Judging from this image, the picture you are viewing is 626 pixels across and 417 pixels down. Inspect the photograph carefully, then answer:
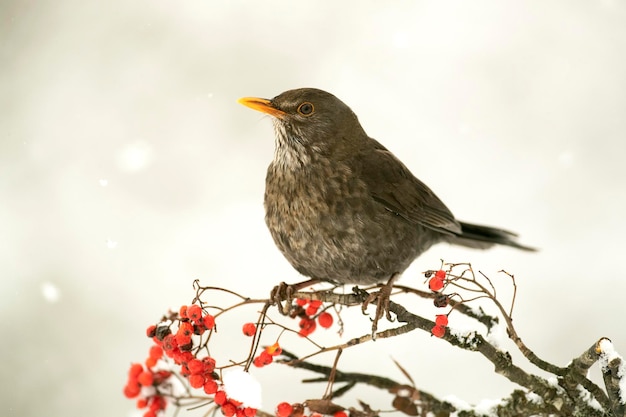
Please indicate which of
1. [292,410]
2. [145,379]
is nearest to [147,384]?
[145,379]

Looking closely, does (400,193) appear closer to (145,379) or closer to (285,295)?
(285,295)

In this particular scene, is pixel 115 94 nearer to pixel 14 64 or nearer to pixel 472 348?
pixel 14 64

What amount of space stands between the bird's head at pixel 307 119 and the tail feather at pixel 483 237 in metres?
0.78

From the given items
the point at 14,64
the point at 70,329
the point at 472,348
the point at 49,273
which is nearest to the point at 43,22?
the point at 14,64

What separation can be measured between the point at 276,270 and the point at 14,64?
2.11 metres

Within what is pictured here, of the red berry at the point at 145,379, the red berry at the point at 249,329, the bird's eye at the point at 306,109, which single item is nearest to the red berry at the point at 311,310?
the red berry at the point at 249,329

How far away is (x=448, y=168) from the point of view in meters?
4.41

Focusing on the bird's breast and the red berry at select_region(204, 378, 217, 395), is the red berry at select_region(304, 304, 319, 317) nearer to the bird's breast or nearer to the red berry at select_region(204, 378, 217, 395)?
the bird's breast

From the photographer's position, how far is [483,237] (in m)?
3.16

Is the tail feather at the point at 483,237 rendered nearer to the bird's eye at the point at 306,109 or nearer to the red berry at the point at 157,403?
the bird's eye at the point at 306,109

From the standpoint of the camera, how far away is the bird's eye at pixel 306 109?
8.86 ft

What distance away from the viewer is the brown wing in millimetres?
2742

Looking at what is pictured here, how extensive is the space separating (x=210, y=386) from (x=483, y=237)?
160 cm

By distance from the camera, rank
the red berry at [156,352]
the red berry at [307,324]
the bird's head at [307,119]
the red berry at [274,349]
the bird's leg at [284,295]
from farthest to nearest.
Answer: the bird's head at [307,119]
the red berry at [307,324]
the bird's leg at [284,295]
the red berry at [156,352]
the red berry at [274,349]
